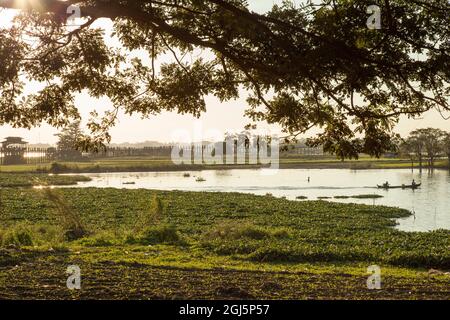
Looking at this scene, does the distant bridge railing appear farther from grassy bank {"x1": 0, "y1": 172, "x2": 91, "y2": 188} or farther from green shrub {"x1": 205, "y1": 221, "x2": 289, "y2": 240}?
green shrub {"x1": 205, "y1": 221, "x2": 289, "y2": 240}

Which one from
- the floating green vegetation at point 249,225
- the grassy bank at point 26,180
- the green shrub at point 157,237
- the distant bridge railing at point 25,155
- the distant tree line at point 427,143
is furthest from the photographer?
the distant tree line at point 427,143

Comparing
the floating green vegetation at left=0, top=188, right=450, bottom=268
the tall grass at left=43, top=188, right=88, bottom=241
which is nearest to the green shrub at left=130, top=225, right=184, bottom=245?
the floating green vegetation at left=0, top=188, right=450, bottom=268

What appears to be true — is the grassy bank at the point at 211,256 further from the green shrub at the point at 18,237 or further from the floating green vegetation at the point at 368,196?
the floating green vegetation at the point at 368,196

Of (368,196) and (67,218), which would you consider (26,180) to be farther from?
(67,218)

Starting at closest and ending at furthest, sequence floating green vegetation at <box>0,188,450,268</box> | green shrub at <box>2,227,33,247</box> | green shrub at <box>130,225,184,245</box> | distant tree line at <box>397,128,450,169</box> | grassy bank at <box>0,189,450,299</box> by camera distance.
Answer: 1. grassy bank at <box>0,189,450,299</box>
2. floating green vegetation at <box>0,188,450,268</box>
3. green shrub at <box>2,227,33,247</box>
4. green shrub at <box>130,225,184,245</box>
5. distant tree line at <box>397,128,450,169</box>

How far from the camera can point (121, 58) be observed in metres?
14.5

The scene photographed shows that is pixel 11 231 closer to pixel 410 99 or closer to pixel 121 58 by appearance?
pixel 121 58

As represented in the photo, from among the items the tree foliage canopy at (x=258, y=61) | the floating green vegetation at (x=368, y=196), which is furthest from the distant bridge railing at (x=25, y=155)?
the tree foliage canopy at (x=258, y=61)

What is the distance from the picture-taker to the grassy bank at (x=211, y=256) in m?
10.1

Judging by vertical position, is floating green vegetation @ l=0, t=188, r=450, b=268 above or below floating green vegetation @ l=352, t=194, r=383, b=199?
above

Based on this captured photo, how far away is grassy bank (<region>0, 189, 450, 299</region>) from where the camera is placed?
10.1 m

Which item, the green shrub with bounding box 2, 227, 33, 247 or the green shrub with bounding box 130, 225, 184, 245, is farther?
the green shrub with bounding box 130, 225, 184, 245

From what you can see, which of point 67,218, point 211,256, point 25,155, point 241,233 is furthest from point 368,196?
point 25,155

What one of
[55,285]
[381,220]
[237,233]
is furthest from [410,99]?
[381,220]
